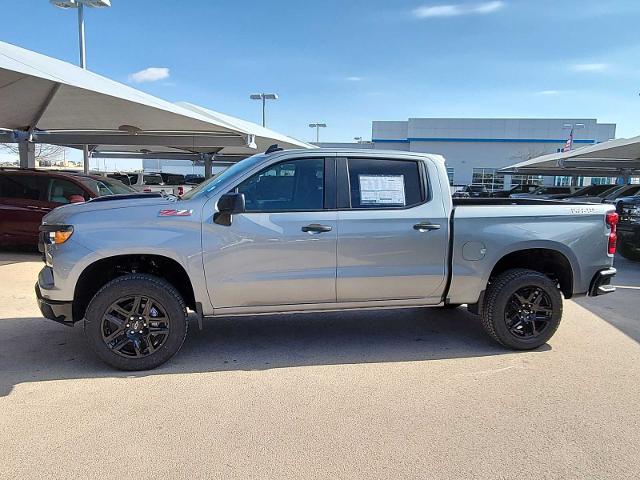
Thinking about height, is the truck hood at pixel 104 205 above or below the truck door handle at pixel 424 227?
above

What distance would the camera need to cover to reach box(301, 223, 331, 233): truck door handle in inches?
172

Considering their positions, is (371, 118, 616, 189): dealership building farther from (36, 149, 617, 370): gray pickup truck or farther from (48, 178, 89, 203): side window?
(36, 149, 617, 370): gray pickup truck

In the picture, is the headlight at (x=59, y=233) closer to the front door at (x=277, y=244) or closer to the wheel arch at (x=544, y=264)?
the front door at (x=277, y=244)

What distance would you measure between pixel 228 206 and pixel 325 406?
175 cm

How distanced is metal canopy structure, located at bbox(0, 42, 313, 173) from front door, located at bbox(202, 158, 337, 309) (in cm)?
423

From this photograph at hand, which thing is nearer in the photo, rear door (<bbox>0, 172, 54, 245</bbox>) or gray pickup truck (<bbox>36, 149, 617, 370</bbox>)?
gray pickup truck (<bbox>36, 149, 617, 370</bbox>)

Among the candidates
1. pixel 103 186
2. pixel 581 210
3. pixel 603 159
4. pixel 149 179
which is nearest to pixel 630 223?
pixel 581 210

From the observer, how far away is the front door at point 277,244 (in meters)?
4.28

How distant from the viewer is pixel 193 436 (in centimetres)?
325

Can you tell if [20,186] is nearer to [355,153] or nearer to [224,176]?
[224,176]

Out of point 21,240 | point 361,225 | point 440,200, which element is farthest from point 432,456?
point 21,240

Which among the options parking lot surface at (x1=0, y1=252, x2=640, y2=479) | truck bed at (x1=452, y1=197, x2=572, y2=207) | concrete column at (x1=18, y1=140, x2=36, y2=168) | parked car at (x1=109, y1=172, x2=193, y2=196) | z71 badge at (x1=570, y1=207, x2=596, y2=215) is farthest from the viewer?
parked car at (x1=109, y1=172, x2=193, y2=196)

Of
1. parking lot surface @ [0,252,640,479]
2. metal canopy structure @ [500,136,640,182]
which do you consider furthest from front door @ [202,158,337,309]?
metal canopy structure @ [500,136,640,182]

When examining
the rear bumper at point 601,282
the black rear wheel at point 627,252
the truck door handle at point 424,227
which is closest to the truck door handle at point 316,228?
the truck door handle at point 424,227
